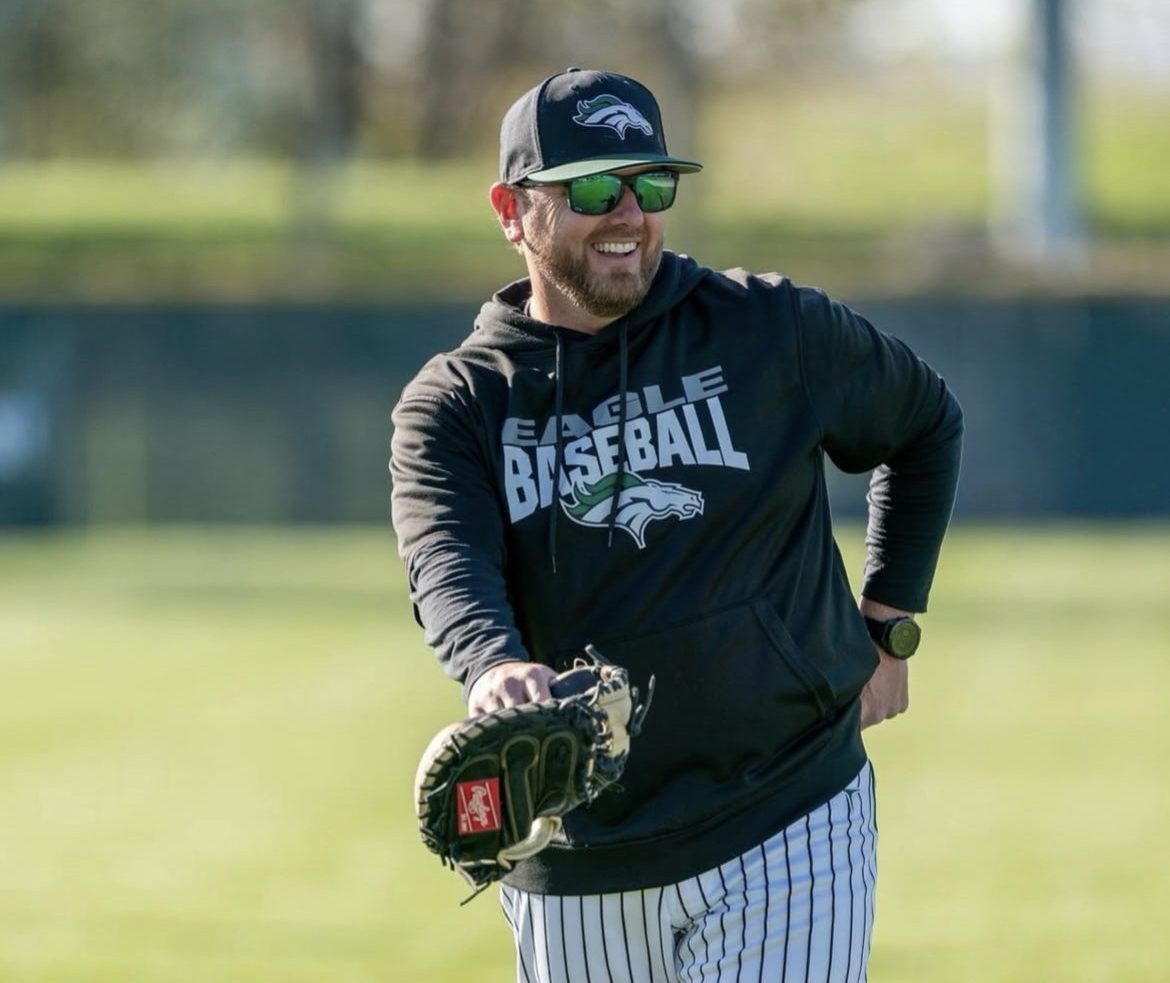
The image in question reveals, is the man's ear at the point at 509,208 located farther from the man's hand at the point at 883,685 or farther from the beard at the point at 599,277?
the man's hand at the point at 883,685

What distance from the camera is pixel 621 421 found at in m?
3.96

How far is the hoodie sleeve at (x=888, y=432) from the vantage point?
4039 millimetres

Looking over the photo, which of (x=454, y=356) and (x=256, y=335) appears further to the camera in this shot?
(x=256, y=335)

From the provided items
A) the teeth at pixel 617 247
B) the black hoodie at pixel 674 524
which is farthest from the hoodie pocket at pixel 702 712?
the teeth at pixel 617 247

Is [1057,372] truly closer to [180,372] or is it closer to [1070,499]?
[1070,499]

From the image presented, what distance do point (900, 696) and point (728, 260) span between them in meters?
31.6

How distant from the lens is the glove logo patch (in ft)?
11.5

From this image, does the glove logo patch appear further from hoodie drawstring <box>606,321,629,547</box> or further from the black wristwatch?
the black wristwatch

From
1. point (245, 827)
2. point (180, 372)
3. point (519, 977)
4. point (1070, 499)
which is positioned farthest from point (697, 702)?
point (180, 372)

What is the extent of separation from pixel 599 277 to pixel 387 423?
21.8 meters

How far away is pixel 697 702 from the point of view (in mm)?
3879

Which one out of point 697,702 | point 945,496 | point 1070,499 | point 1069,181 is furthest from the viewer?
point 1069,181

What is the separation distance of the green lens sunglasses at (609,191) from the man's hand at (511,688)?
838mm

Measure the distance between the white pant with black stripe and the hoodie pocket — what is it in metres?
0.13
